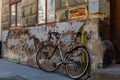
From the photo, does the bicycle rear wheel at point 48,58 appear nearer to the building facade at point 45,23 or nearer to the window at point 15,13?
the building facade at point 45,23

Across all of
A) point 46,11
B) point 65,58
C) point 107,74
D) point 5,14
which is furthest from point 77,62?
point 5,14

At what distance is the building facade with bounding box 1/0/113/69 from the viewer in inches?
330

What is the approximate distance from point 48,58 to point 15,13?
12.9 ft

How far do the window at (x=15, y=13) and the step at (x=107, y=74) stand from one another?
245 inches

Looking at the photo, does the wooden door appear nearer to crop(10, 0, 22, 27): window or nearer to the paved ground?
the paved ground

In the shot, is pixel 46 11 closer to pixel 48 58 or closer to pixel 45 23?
pixel 45 23

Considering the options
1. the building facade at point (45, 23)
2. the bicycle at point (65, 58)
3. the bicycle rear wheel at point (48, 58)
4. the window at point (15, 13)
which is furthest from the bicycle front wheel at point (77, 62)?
the window at point (15, 13)

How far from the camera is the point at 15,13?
13.6 m

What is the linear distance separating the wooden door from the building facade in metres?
0.16

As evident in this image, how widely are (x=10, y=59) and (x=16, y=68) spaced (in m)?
2.39

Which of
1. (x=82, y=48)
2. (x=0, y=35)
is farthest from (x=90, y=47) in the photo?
(x=0, y=35)

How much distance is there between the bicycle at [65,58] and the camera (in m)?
8.57

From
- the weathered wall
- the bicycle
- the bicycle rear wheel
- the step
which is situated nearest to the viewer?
the step

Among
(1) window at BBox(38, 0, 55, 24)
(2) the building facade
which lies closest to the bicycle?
(2) the building facade
